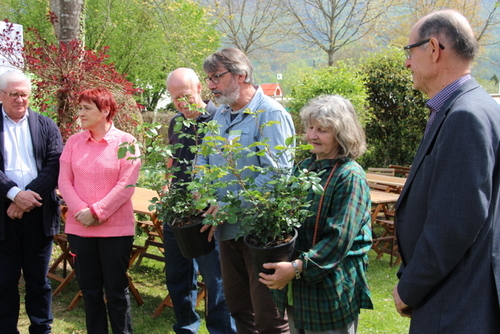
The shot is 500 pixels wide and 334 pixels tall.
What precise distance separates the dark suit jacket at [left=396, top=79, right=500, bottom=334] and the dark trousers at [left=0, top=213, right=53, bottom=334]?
3006 mm

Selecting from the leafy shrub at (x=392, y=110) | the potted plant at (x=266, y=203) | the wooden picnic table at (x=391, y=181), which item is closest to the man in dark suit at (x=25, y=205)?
the potted plant at (x=266, y=203)

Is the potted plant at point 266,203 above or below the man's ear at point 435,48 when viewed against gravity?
below

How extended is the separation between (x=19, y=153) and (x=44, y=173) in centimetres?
25

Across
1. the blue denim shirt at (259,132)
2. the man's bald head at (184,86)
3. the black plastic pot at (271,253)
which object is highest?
the man's bald head at (184,86)

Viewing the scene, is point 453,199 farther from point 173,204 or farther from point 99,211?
point 99,211

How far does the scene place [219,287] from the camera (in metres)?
3.42

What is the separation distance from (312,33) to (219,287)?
19.6m

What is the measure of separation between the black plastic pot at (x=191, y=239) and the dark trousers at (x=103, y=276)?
3.10ft

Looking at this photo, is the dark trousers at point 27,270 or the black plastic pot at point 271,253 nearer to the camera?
the black plastic pot at point 271,253

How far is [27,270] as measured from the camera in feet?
12.3

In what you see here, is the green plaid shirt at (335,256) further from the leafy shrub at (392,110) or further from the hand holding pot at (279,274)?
the leafy shrub at (392,110)

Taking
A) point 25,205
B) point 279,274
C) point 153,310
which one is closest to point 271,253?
point 279,274

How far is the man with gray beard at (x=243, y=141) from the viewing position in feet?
8.79

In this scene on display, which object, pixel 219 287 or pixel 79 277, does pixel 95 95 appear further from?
pixel 219 287
